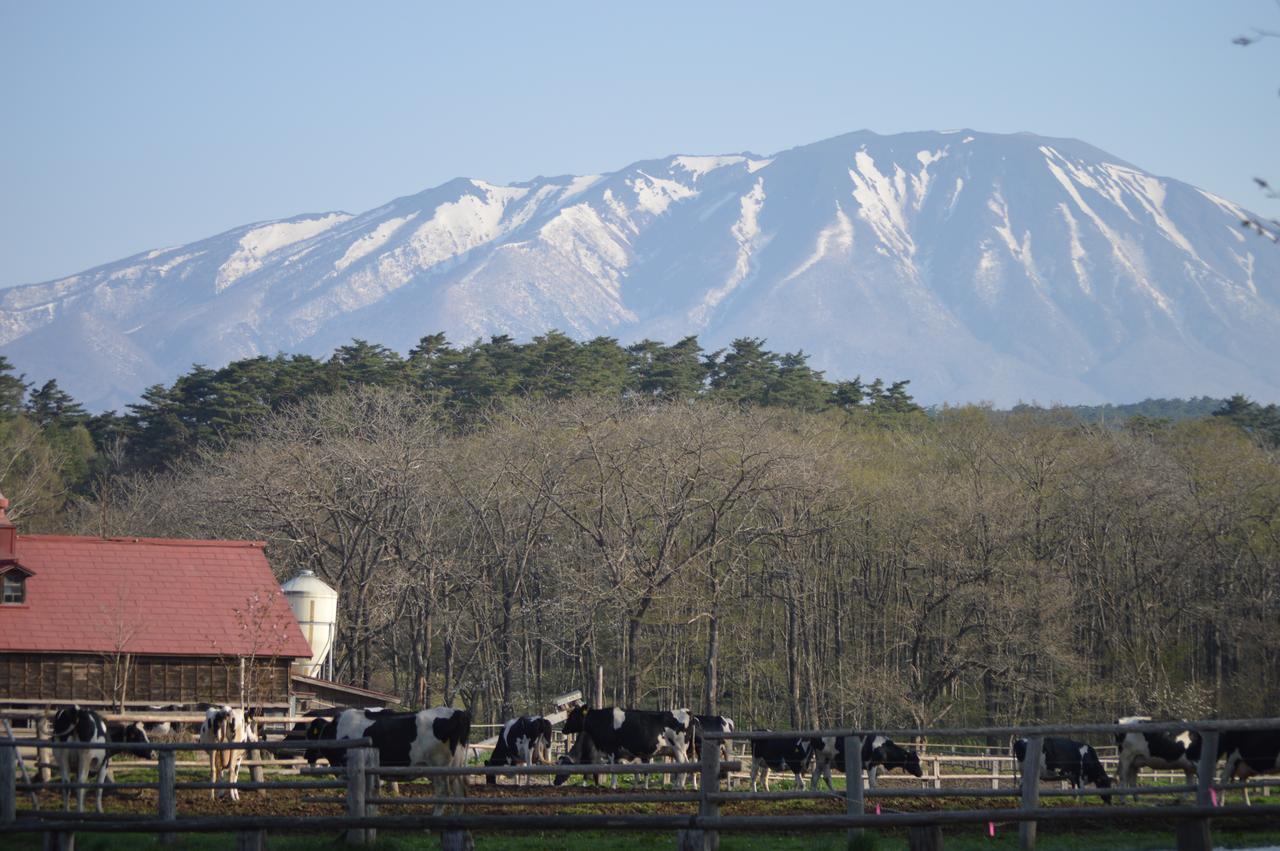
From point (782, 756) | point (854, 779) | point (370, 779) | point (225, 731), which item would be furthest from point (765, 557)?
point (854, 779)

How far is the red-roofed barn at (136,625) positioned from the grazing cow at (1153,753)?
60.0 ft

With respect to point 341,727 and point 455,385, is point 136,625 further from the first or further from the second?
point 455,385

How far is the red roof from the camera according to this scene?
109 ft

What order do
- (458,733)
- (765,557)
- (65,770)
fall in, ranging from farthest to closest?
(765,557) < (458,733) < (65,770)

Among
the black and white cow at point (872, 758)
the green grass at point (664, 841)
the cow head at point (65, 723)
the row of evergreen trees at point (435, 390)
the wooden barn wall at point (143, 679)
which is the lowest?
the green grass at point (664, 841)

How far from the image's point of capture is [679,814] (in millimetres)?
11969

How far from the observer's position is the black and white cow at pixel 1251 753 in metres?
19.1

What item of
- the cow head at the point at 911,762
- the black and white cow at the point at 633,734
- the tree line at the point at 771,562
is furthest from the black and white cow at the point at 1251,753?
the tree line at the point at 771,562

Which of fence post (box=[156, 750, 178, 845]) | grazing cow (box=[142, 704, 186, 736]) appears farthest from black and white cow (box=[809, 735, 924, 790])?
fence post (box=[156, 750, 178, 845])

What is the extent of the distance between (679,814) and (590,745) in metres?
14.8

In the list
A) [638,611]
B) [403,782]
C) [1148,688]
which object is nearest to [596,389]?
[638,611]

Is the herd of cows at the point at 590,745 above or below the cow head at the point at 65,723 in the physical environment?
below

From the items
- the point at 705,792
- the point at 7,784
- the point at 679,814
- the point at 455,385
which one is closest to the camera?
the point at 679,814

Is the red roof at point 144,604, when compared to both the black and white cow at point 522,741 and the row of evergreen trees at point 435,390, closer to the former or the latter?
the black and white cow at point 522,741
